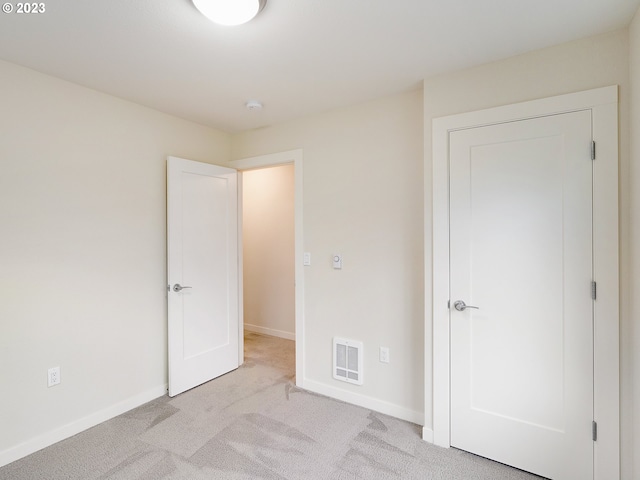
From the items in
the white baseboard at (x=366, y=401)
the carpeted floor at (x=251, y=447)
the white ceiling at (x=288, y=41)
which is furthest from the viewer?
the white baseboard at (x=366, y=401)

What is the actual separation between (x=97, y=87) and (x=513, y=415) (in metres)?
3.54

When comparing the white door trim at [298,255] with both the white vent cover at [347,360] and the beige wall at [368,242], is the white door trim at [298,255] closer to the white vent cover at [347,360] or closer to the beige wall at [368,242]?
the beige wall at [368,242]

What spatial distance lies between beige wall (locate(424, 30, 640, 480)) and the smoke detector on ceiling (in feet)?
4.23

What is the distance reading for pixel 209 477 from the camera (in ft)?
6.17

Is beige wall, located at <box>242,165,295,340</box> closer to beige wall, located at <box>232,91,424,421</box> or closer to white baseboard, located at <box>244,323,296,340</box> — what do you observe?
white baseboard, located at <box>244,323,296,340</box>

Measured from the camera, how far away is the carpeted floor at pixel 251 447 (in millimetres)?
1916

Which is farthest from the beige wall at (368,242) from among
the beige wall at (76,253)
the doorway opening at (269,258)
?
the doorway opening at (269,258)

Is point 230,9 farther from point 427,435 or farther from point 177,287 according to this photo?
point 427,435

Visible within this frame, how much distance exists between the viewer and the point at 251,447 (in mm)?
2143

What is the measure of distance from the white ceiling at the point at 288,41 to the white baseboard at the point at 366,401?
2407 mm

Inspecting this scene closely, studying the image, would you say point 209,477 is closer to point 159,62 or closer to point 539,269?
point 539,269

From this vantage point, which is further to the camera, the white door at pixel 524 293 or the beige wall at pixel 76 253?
the beige wall at pixel 76 253

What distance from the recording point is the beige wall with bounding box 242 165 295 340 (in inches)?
176

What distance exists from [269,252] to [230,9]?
3448 millimetres
